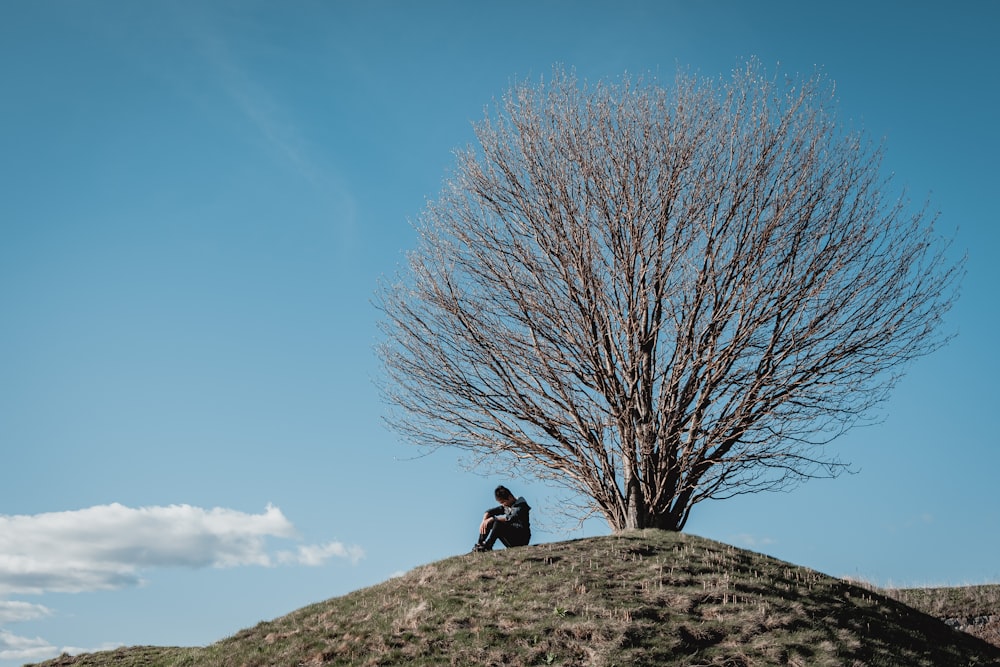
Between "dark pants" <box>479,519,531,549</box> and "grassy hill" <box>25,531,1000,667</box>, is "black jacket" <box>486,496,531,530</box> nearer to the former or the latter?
"dark pants" <box>479,519,531,549</box>

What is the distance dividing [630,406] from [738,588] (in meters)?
4.68

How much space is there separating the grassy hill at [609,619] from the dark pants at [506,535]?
0.55 metres

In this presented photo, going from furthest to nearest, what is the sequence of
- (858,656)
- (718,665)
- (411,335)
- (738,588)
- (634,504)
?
(411,335), (634,504), (738,588), (858,656), (718,665)

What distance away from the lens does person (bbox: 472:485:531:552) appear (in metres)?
13.4

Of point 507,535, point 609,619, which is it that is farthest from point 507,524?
point 609,619

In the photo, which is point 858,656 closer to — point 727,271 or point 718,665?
point 718,665

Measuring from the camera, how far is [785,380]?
1496cm

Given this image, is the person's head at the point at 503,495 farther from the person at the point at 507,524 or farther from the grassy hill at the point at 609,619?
the grassy hill at the point at 609,619

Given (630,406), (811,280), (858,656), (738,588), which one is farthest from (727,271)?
(858,656)

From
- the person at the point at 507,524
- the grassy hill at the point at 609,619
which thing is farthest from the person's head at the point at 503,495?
the grassy hill at the point at 609,619

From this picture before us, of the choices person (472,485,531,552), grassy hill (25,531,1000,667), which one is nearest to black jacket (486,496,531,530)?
person (472,485,531,552)

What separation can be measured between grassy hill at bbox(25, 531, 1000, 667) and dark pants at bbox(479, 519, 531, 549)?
1.82 feet

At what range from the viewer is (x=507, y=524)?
1342 cm

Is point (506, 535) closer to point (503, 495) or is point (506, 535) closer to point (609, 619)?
point (503, 495)
